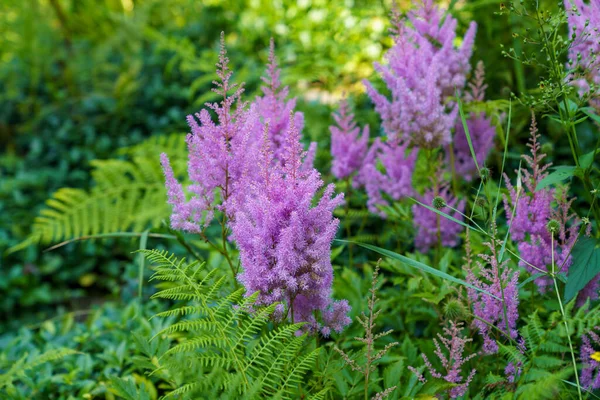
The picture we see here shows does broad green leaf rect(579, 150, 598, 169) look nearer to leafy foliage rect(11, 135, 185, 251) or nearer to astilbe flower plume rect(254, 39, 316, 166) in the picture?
astilbe flower plume rect(254, 39, 316, 166)

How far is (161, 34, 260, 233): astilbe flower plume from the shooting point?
171 centimetres

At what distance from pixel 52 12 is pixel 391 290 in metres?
5.08

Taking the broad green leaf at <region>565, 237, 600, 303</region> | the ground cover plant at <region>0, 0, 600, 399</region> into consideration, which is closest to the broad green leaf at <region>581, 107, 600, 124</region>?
the ground cover plant at <region>0, 0, 600, 399</region>

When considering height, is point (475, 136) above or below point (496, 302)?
above

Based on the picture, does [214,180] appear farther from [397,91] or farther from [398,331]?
[398,331]

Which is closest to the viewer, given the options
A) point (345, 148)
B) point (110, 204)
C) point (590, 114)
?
point (590, 114)

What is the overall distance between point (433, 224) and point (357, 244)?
887 mm

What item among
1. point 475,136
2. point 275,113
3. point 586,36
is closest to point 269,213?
point 275,113

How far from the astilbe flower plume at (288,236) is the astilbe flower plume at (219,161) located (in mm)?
156

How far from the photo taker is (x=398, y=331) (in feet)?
8.16

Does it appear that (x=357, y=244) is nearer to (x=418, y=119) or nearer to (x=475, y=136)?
(x=418, y=119)

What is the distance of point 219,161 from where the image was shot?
173 cm

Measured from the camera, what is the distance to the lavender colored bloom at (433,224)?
2.47 meters

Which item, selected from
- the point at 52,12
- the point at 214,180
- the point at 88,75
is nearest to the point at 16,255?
the point at 88,75
